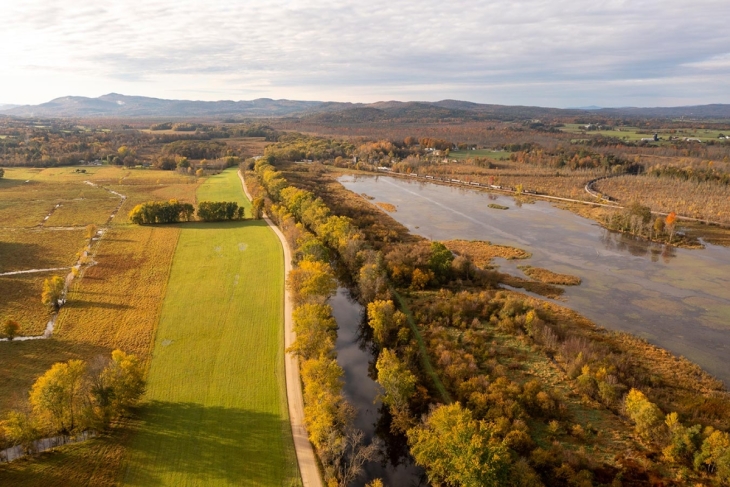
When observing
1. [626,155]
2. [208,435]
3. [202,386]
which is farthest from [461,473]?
[626,155]

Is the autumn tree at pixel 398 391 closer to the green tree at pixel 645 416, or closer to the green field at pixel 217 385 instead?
the green field at pixel 217 385

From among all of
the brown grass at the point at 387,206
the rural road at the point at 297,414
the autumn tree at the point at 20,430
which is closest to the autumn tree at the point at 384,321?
the rural road at the point at 297,414

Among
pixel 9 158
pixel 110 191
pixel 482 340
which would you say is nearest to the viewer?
pixel 482 340

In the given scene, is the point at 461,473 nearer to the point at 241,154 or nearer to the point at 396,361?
the point at 396,361

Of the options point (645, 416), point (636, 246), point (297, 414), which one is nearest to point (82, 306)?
point (297, 414)

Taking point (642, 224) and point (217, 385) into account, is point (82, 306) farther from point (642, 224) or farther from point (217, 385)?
point (642, 224)

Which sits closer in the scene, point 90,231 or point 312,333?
point 312,333
